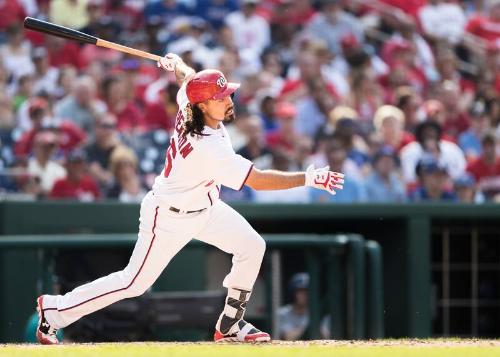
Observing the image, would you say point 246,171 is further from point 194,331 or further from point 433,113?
point 433,113

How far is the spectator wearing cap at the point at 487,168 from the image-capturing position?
1039cm

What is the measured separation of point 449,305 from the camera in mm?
10125

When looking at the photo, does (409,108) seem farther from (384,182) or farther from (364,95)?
(384,182)

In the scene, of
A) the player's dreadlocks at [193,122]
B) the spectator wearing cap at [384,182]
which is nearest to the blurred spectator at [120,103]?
the spectator wearing cap at [384,182]

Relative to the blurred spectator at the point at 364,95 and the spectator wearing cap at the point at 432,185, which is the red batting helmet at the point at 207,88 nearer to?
the spectator wearing cap at the point at 432,185

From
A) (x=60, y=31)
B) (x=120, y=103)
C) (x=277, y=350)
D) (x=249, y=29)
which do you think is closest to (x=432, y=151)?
(x=249, y=29)

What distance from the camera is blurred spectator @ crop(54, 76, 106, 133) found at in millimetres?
10203

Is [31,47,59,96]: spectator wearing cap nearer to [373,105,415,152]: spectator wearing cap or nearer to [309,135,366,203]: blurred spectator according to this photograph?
[309,135,366,203]: blurred spectator

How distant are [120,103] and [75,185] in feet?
4.87

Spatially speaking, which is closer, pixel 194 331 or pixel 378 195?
pixel 194 331

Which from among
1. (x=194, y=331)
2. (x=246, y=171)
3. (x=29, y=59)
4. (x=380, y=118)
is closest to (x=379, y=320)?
(x=194, y=331)

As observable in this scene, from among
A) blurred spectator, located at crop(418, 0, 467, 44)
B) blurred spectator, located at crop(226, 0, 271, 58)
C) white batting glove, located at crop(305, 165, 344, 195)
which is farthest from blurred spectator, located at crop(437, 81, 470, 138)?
white batting glove, located at crop(305, 165, 344, 195)

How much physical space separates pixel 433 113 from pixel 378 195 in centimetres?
170

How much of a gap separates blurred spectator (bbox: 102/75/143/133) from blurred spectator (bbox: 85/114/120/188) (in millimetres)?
699
